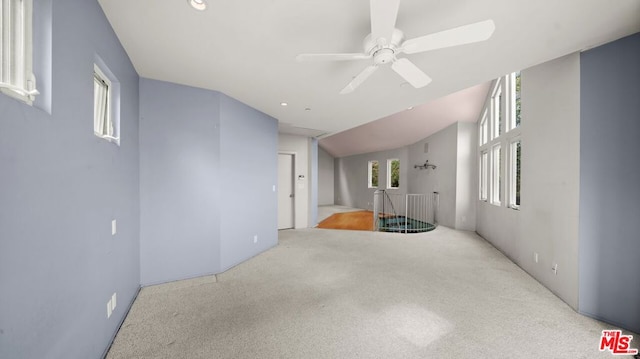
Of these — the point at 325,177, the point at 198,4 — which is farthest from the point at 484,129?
the point at 325,177

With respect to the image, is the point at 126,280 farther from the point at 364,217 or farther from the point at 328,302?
the point at 364,217

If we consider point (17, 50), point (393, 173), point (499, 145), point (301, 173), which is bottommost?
point (301, 173)

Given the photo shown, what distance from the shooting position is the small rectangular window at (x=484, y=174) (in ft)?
18.3

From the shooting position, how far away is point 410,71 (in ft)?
6.56

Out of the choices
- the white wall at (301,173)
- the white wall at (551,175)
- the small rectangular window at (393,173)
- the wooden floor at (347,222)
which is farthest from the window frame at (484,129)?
the white wall at (301,173)

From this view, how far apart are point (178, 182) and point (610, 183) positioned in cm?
470

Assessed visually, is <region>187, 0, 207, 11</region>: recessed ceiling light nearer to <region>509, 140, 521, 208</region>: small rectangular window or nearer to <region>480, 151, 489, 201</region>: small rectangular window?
<region>509, 140, 521, 208</region>: small rectangular window

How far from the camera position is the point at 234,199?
12.4ft

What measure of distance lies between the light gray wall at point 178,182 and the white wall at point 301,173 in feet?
10.6

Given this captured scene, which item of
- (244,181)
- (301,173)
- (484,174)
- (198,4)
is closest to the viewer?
(198,4)

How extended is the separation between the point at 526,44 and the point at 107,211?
3.98 m

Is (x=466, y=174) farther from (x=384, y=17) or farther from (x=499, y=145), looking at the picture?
(x=384, y=17)

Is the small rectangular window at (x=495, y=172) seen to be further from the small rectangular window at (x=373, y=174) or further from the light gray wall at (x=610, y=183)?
the small rectangular window at (x=373, y=174)

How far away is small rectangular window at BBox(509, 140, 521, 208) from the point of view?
13.7 feet
